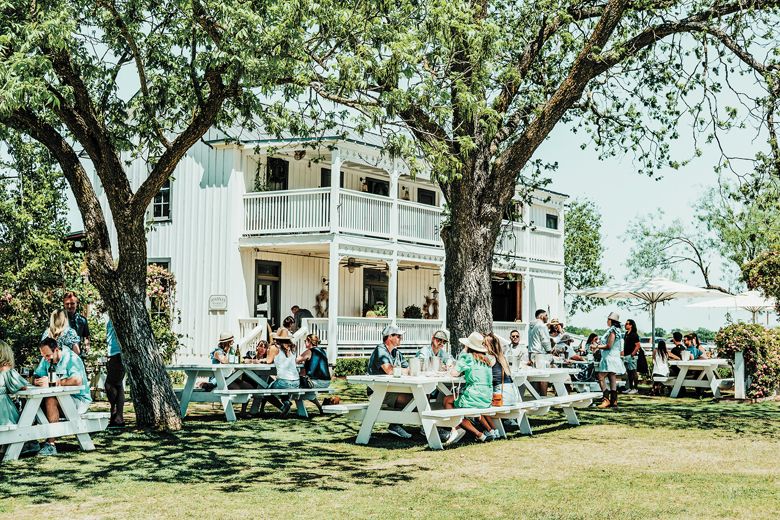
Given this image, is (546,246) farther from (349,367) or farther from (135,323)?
(135,323)

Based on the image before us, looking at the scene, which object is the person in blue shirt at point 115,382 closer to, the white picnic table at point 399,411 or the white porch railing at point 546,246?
the white picnic table at point 399,411

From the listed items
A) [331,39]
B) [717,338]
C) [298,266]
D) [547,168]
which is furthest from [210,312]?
[331,39]

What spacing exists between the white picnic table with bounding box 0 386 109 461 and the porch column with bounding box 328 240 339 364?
1310 centimetres

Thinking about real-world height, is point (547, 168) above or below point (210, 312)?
above

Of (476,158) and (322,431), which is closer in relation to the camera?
(322,431)

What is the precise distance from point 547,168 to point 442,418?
7975 millimetres

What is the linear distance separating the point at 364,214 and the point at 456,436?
46.7ft

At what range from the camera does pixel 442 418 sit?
10133mm

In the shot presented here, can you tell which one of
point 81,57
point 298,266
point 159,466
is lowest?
point 159,466

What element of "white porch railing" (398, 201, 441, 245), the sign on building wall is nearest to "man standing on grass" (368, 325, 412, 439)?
the sign on building wall

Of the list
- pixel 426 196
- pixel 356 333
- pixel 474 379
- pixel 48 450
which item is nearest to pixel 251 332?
pixel 356 333

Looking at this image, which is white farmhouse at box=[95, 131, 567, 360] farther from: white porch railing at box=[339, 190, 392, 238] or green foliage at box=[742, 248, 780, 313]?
green foliage at box=[742, 248, 780, 313]

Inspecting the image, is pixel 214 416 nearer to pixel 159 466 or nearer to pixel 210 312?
pixel 159 466

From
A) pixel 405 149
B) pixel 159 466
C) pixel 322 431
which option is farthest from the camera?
pixel 322 431
